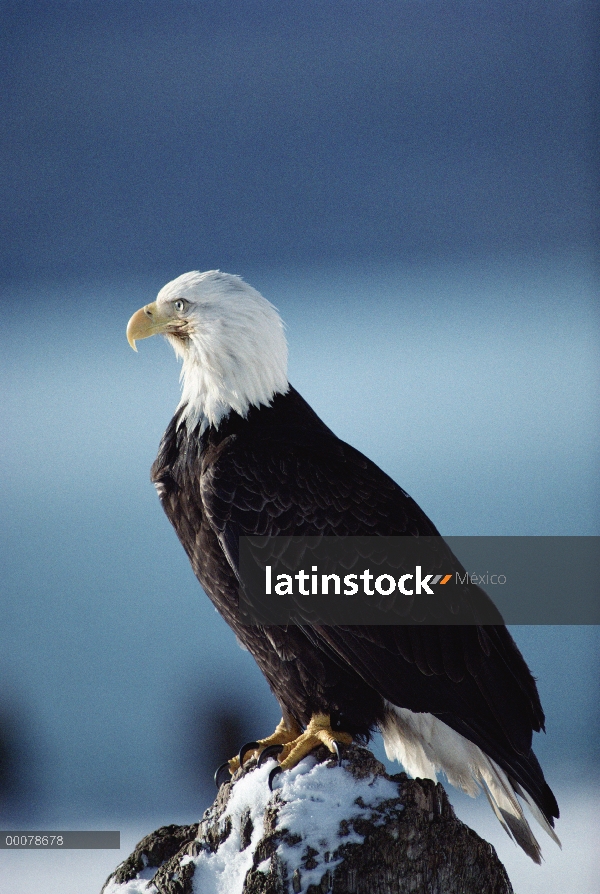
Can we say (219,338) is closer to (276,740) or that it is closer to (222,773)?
(276,740)

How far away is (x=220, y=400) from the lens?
101 inches

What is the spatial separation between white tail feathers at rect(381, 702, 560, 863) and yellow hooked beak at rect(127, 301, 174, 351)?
124 cm

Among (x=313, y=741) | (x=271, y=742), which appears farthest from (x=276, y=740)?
(x=313, y=741)

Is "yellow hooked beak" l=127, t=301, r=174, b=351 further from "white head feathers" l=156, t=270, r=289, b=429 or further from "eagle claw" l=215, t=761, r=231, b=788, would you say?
"eagle claw" l=215, t=761, r=231, b=788

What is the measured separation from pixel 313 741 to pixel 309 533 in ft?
1.75

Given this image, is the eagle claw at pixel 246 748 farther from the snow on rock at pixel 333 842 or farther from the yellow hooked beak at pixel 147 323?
the yellow hooked beak at pixel 147 323

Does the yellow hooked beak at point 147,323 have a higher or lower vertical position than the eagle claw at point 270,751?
higher

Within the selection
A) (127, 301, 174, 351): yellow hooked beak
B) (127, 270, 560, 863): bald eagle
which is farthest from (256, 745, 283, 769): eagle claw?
(127, 301, 174, 351): yellow hooked beak

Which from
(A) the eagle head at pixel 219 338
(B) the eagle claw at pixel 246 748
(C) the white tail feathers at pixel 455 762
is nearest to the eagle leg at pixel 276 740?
(B) the eagle claw at pixel 246 748

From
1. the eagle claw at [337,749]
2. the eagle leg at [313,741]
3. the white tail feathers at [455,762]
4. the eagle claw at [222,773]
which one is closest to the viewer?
the eagle claw at [337,749]

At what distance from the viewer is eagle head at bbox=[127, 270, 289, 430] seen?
2.57 metres

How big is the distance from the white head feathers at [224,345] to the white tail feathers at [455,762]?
37.5 inches

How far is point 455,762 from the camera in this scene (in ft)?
8.29

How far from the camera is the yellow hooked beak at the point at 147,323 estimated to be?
2613mm
